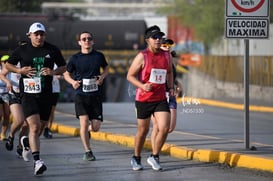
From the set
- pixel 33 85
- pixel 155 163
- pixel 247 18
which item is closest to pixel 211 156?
pixel 155 163

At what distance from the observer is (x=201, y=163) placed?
13891mm

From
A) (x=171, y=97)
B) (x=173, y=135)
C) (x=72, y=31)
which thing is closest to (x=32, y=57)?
(x=171, y=97)

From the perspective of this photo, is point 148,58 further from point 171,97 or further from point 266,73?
point 266,73

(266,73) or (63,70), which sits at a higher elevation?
(63,70)

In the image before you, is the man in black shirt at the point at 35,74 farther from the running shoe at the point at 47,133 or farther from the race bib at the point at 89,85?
the running shoe at the point at 47,133

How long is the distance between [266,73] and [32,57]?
20.7 metres

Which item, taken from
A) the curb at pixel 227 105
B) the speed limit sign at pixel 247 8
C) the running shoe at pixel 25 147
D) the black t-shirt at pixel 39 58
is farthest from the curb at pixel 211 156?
the curb at pixel 227 105

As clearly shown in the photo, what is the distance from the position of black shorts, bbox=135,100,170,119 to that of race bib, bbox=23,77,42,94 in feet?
4.85

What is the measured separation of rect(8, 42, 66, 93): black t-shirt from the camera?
13.1 meters

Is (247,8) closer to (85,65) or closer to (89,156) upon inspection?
(85,65)

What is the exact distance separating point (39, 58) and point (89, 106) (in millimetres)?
1638

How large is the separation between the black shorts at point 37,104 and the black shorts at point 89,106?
1.08m

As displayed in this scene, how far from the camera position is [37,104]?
13.1m

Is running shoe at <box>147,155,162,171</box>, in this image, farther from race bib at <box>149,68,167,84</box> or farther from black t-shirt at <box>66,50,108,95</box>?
black t-shirt at <box>66,50,108,95</box>
